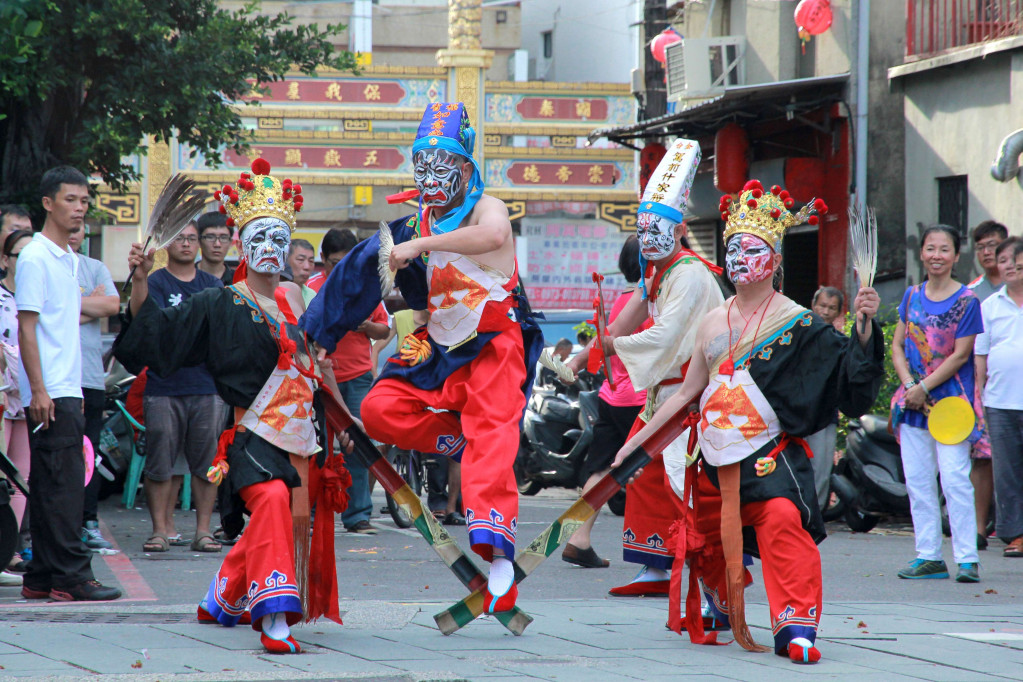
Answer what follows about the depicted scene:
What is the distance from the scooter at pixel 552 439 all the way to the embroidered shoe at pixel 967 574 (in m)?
4.63

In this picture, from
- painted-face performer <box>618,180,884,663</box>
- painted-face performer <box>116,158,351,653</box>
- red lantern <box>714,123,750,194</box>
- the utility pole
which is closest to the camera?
painted-face performer <box>618,180,884,663</box>

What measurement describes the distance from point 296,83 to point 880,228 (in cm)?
1413

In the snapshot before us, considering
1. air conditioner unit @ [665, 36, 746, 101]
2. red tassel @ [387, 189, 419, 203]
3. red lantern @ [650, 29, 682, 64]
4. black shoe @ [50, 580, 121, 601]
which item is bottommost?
black shoe @ [50, 580, 121, 601]

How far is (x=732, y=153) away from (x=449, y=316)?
12006 millimetres

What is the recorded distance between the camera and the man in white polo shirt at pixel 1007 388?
791cm

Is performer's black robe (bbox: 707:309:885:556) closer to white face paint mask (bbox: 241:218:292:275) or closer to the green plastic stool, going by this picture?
white face paint mask (bbox: 241:218:292:275)

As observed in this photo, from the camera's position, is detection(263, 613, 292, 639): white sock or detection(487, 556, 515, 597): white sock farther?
detection(487, 556, 515, 597): white sock

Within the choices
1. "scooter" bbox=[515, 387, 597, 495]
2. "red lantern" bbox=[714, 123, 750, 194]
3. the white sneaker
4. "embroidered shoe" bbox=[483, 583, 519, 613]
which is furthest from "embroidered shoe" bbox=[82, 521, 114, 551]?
"red lantern" bbox=[714, 123, 750, 194]

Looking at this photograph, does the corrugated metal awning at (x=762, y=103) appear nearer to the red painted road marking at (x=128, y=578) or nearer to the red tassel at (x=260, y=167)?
the red painted road marking at (x=128, y=578)

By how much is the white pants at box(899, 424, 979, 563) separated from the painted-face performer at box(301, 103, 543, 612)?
2799mm

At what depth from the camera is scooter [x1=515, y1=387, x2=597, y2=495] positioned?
38.1ft

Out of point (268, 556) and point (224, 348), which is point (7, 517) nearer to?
point (224, 348)

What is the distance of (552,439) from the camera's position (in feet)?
38.6

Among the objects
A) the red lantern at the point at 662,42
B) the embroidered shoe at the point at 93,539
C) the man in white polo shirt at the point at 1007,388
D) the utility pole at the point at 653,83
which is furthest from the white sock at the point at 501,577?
the utility pole at the point at 653,83
